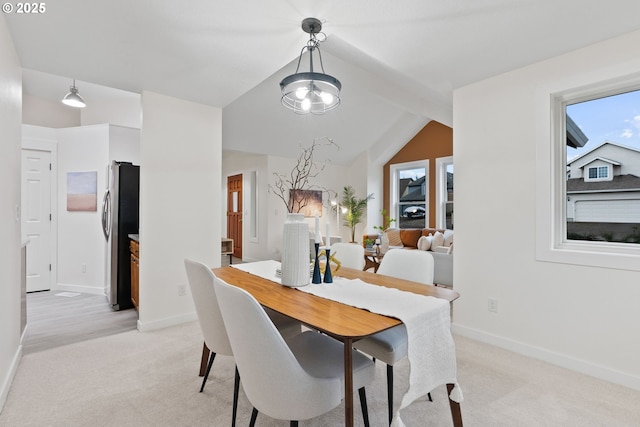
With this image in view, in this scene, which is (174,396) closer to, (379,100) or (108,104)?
(108,104)

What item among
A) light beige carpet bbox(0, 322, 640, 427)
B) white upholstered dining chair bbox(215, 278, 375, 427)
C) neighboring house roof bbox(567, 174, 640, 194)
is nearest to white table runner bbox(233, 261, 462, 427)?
white upholstered dining chair bbox(215, 278, 375, 427)

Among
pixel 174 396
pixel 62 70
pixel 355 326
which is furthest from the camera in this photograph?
pixel 62 70

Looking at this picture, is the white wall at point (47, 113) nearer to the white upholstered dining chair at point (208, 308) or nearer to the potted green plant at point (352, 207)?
the white upholstered dining chair at point (208, 308)

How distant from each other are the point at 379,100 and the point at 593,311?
476 centimetres

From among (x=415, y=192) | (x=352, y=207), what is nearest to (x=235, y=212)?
(x=352, y=207)

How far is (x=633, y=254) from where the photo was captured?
85.0 inches

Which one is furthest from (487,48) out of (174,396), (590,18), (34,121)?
(34,121)

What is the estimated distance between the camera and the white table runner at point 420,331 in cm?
129

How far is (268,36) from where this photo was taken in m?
2.32

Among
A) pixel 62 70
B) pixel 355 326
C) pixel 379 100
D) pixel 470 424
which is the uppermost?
pixel 379 100

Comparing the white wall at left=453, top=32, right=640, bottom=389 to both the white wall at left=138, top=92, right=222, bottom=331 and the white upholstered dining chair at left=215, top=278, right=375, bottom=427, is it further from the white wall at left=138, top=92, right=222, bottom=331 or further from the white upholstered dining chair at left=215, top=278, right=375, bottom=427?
the white wall at left=138, top=92, right=222, bottom=331

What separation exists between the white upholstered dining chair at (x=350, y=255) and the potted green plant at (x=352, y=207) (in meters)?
4.69

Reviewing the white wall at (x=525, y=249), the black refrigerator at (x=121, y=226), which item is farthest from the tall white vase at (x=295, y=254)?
the black refrigerator at (x=121, y=226)

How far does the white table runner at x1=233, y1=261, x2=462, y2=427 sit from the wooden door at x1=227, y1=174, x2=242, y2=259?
21.5ft
